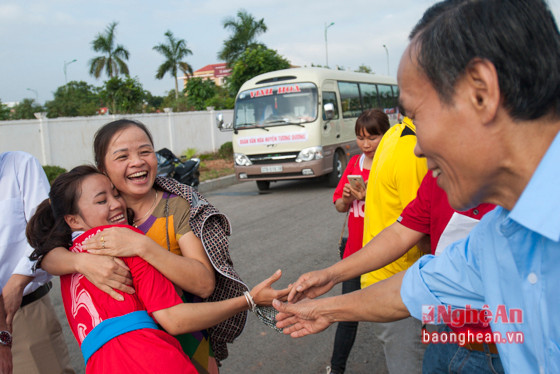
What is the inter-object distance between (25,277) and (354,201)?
2261mm

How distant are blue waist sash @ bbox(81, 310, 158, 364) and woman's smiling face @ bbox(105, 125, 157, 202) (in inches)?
24.9

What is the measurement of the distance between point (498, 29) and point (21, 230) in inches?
92.0

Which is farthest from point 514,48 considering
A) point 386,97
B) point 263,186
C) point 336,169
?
point 386,97

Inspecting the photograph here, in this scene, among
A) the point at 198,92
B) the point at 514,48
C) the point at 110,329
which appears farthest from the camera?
the point at 198,92

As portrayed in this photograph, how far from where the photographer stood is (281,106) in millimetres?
11398

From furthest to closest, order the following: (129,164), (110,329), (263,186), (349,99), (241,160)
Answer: (349,99)
(263,186)
(241,160)
(129,164)
(110,329)

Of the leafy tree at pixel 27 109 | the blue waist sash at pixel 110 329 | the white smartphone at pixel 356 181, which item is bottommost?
the blue waist sash at pixel 110 329

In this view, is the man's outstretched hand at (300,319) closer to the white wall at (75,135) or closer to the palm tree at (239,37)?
the white wall at (75,135)

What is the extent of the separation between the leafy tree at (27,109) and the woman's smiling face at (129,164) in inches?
1247

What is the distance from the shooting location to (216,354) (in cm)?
228

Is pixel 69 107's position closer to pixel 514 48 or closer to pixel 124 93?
pixel 124 93

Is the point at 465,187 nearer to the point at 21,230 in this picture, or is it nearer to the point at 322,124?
the point at 21,230

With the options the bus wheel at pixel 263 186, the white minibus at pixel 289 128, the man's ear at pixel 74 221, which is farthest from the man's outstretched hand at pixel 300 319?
the bus wheel at pixel 263 186

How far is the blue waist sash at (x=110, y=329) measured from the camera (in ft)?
5.43
